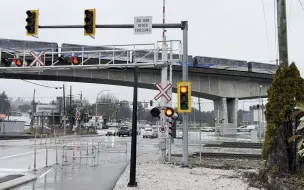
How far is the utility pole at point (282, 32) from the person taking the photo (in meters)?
11.3

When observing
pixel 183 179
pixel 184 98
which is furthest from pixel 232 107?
pixel 183 179

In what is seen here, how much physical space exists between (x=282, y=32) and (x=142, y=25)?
18.7ft

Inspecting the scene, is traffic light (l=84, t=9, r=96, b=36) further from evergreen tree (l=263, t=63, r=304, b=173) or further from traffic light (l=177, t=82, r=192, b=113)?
evergreen tree (l=263, t=63, r=304, b=173)

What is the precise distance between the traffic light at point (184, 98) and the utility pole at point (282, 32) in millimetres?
4061

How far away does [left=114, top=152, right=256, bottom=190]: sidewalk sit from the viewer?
998 centimetres

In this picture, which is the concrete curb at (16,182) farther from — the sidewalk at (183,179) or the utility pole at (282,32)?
the utility pole at (282,32)

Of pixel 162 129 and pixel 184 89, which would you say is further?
pixel 162 129

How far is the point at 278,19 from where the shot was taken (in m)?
11.6

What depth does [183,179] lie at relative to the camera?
11289mm

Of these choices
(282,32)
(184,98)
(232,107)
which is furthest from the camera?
(232,107)

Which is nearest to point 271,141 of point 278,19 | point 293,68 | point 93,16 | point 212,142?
point 293,68

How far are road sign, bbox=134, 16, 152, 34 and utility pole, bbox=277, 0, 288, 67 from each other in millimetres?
5217

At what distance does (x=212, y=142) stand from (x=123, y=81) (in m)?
13.7

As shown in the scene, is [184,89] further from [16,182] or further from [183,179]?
[16,182]
